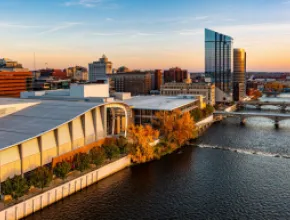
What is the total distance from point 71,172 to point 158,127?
27807 millimetres

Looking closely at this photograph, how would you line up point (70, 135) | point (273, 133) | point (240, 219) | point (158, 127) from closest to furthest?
point (240, 219) → point (70, 135) → point (158, 127) → point (273, 133)

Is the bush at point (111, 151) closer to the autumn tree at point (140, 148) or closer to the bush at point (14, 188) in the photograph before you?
the autumn tree at point (140, 148)

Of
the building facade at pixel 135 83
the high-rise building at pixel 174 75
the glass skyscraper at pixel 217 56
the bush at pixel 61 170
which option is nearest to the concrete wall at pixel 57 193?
the bush at pixel 61 170

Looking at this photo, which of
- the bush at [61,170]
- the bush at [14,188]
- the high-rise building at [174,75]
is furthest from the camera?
the high-rise building at [174,75]

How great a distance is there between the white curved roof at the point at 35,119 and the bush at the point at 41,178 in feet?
11.6

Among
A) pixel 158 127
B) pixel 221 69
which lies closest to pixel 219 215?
pixel 158 127

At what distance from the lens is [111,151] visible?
133 feet

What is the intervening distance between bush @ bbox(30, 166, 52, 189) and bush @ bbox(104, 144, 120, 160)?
10069mm

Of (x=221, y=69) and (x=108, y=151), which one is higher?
(x=221, y=69)

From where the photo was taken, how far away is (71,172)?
3644 centimetres

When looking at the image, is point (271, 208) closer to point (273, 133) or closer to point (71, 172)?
point (71, 172)

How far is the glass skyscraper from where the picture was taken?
15088 cm

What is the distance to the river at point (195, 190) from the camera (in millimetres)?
29828

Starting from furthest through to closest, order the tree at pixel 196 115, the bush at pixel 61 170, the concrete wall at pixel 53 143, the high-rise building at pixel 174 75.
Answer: the high-rise building at pixel 174 75
the tree at pixel 196 115
the bush at pixel 61 170
the concrete wall at pixel 53 143
